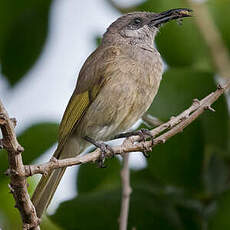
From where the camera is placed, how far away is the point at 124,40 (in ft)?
14.8

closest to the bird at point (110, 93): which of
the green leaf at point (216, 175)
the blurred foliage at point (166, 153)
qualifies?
the blurred foliage at point (166, 153)

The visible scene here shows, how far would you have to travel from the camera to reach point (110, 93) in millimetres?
3949

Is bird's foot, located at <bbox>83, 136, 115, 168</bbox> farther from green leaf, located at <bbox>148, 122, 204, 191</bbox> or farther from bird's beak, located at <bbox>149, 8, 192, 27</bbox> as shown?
bird's beak, located at <bbox>149, 8, 192, 27</bbox>

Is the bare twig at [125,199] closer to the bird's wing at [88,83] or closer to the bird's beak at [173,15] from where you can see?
the bird's wing at [88,83]

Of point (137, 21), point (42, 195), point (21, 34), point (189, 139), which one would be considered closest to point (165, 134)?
point (189, 139)

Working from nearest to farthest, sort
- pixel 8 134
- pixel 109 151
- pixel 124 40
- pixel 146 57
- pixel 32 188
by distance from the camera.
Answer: pixel 8 134
pixel 109 151
pixel 32 188
pixel 146 57
pixel 124 40

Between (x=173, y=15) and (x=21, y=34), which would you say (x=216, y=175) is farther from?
(x=21, y=34)

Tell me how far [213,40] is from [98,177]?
45.0 inches

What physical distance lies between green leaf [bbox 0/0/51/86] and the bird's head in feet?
3.24

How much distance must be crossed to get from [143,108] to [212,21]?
0.90 m

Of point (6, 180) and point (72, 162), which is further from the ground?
point (72, 162)

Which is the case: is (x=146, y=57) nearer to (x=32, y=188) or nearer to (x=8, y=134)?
(x=32, y=188)

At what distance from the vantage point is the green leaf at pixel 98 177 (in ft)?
11.1

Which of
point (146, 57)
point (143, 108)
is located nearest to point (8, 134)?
point (143, 108)
